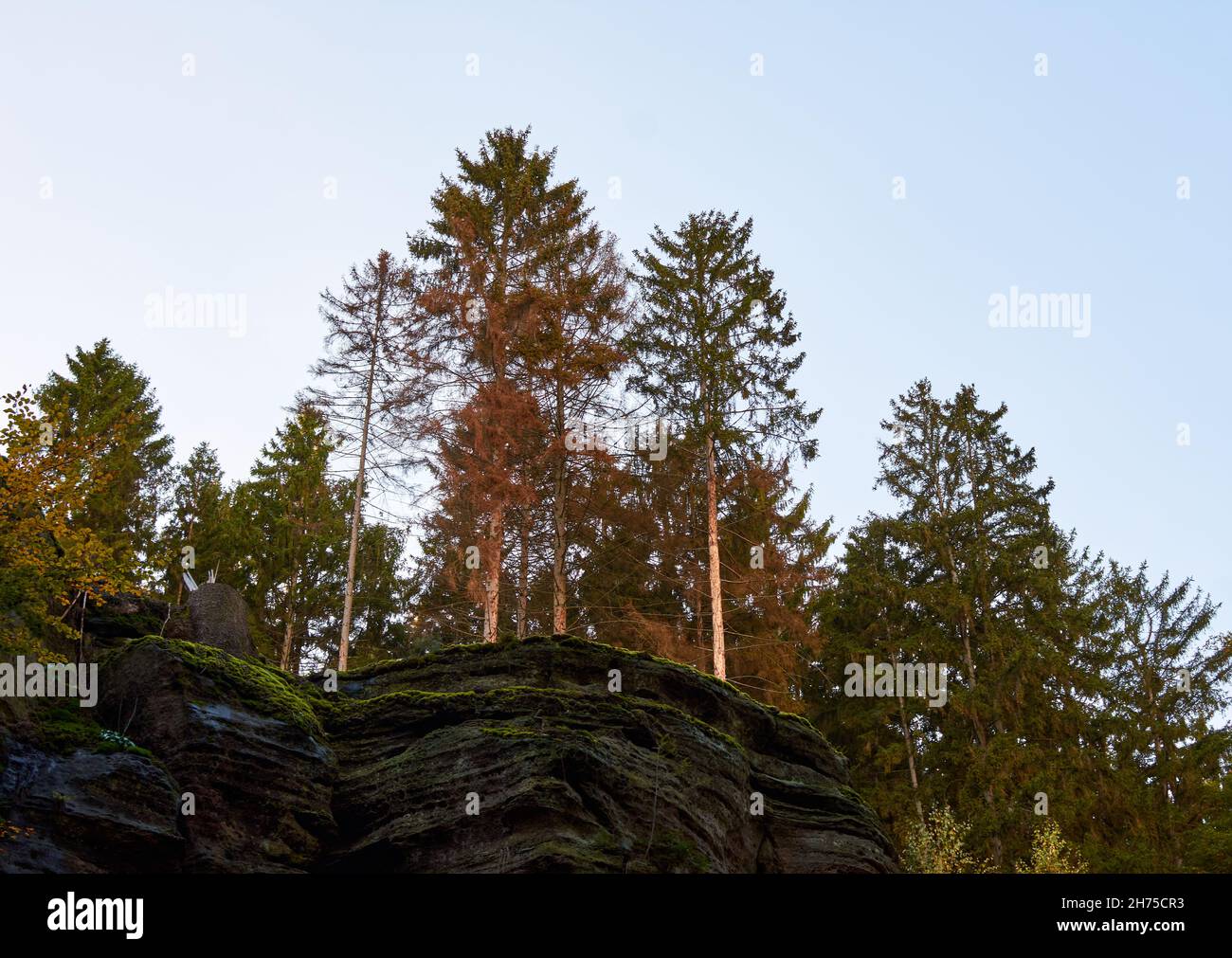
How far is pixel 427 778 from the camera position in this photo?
1268cm

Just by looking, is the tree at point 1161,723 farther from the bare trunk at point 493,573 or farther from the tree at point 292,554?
the tree at point 292,554

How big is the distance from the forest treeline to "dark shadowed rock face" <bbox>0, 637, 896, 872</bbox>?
4.76 metres

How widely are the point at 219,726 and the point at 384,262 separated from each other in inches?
651

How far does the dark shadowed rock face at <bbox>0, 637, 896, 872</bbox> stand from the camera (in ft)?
34.7

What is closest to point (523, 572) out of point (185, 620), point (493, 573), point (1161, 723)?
point (493, 573)

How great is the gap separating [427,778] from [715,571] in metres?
10.7

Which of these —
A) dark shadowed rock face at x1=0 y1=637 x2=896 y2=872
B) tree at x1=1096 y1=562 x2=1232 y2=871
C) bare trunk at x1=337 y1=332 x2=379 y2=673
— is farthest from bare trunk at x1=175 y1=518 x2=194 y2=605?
tree at x1=1096 y1=562 x2=1232 y2=871

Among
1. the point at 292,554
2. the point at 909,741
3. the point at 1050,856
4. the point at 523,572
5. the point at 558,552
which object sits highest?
the point at 292,554

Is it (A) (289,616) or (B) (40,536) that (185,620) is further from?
(A) (289,616)

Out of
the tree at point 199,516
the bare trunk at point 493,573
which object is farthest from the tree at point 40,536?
the tree at point 199,516

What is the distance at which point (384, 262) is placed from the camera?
84.1ft

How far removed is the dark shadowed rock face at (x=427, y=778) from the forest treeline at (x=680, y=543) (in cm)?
476

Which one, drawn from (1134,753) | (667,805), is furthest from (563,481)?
(1134,753)

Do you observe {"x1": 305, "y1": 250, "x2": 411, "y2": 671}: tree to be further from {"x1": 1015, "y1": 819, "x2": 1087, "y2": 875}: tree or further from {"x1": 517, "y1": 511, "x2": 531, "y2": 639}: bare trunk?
{"x1": 1015, "y1": 819, "x2": 1087, "y2": 875}: tree
